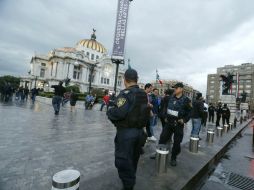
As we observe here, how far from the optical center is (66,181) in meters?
1.81

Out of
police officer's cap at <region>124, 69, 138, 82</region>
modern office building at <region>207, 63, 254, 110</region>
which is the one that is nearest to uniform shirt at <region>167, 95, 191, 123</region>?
police officer's cap at <region>124, 69, 138, 82</region>

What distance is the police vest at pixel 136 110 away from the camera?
2557 millimetres

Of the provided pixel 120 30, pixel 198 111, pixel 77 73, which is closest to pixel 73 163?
pixel 198 111

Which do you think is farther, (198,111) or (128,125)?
(198,111)

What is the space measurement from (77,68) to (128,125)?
71.2m

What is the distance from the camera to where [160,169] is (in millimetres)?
3637

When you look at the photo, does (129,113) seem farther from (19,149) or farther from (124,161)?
(19,149)

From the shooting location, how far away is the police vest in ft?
8.39

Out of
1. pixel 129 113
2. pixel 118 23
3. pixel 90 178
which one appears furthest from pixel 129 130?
pixel 118 23

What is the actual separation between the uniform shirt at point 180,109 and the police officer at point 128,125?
160cm

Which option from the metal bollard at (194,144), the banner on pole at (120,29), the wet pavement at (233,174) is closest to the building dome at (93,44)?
the banner on pole at (120,29)

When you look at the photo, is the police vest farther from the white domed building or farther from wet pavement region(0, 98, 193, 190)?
the white domed building

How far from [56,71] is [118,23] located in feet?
177

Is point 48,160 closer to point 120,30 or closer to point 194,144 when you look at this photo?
point 194,144
